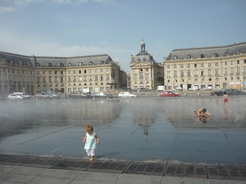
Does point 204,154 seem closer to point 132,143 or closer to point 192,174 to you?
point 192,174

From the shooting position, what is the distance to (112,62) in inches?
4464

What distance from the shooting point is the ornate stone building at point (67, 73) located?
108500mm

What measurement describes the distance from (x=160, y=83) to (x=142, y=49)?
18.7 m

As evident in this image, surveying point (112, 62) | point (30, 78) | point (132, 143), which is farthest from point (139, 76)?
point (132, 143)

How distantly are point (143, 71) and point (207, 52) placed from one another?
28.6 meters

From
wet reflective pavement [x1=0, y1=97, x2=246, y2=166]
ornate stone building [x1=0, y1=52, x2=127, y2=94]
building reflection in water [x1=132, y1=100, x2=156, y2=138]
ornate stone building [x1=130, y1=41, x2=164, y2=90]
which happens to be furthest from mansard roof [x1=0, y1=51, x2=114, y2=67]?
wet reflective pavement [x1=0, y1=97, x2=246, y2=166]

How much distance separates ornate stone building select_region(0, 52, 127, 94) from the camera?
108500mm

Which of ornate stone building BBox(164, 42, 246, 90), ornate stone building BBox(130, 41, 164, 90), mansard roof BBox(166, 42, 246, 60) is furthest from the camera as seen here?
ornate stone building BBox(130, 41, 164, 90)

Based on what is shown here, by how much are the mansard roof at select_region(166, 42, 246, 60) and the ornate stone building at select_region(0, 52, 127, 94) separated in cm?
2778

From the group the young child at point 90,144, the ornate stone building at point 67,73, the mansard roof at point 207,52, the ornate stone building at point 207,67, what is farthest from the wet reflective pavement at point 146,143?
the ornate stone building at point 67,73

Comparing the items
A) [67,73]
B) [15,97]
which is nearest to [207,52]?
[67,73]

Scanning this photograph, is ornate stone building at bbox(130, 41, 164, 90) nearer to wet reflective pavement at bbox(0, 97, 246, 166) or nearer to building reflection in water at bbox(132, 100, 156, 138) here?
building reflection in water at bbox(132, 100, 156, 138)

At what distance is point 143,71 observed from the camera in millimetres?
115625

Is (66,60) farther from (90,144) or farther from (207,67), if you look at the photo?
(90,144)
